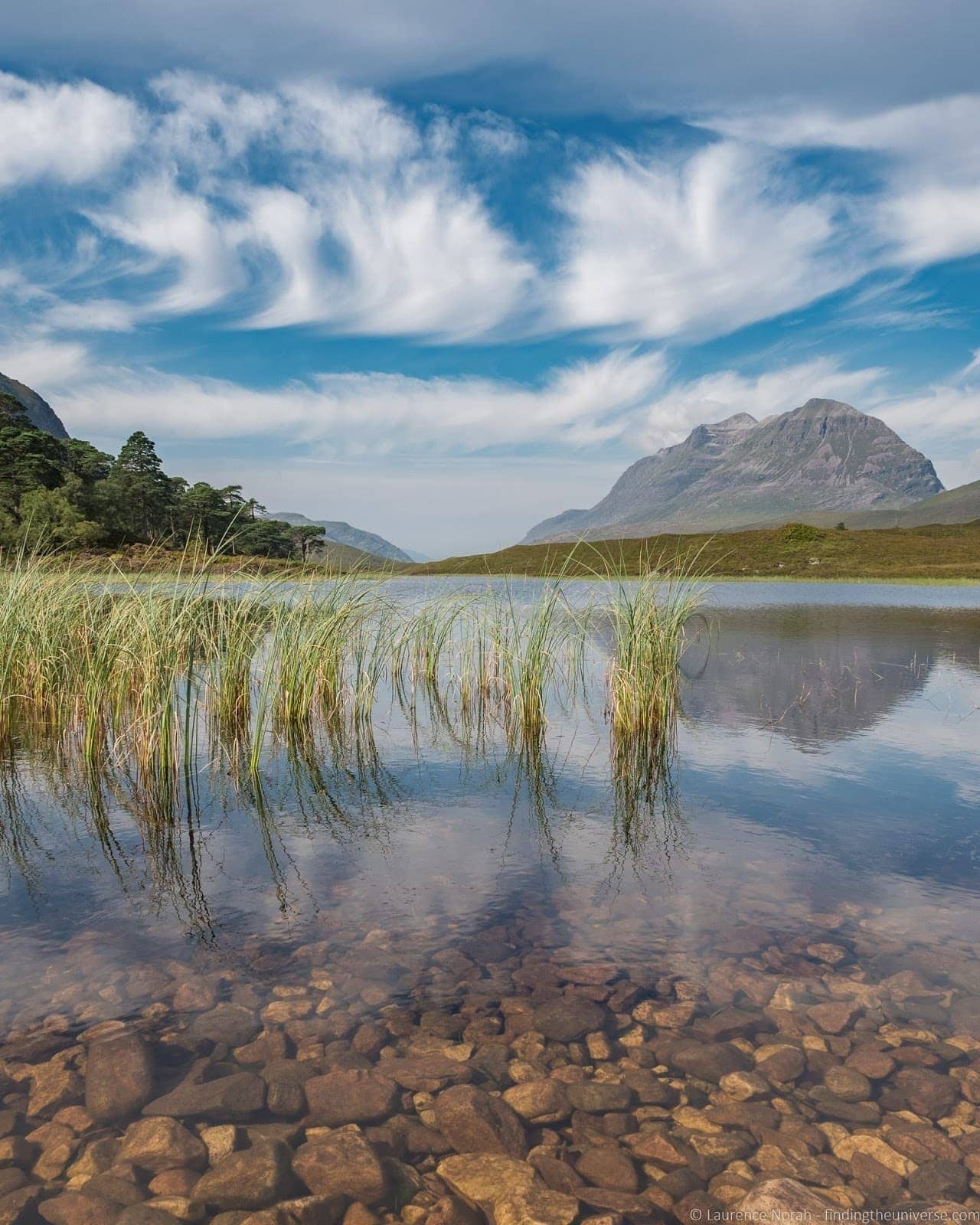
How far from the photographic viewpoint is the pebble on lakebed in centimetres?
225

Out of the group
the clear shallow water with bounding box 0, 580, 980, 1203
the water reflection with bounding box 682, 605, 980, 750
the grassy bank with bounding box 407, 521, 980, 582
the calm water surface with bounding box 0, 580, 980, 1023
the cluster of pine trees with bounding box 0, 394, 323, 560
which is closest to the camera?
the clear shallow water with bounding box 0, 580, 980, 1203

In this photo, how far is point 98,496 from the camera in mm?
62281

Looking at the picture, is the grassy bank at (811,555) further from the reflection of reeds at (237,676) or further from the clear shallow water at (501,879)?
the clear shallow water at (501,879)

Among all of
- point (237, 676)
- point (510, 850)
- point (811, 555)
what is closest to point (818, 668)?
point (237, 676)

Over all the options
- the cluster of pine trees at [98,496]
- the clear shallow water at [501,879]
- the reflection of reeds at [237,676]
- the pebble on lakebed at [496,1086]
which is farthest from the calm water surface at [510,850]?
the cluster of pine trees at [98,496]

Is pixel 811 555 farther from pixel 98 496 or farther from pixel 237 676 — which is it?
pixel 98 496

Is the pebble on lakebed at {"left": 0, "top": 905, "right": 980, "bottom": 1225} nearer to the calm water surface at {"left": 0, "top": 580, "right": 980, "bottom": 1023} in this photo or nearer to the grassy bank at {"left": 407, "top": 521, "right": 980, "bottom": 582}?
the calm water surface at {"left": 0, "top": 580, "right": 980, "bottom": 1023}

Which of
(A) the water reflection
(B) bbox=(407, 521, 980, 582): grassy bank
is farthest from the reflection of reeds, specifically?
(B) bbox=(407, 521, 980, 582): grassy bank

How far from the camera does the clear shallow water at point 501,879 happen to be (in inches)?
132

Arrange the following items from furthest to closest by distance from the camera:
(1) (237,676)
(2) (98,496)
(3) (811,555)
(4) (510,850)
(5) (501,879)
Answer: (2) (98,496)
(3) (811,555)
(1) (237,676)
(4) (510,850)
(5) (501,879)

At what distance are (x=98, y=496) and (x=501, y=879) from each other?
6639 centimetres

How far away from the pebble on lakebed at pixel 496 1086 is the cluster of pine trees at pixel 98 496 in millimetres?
43894

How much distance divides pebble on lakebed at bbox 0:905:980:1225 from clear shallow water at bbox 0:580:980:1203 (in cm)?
3

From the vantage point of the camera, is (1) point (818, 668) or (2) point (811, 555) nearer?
(1) point (818, 668)
